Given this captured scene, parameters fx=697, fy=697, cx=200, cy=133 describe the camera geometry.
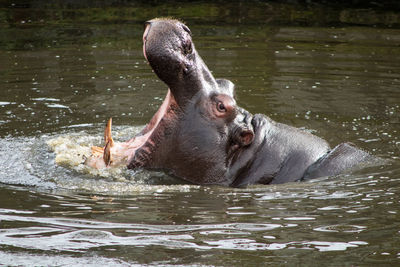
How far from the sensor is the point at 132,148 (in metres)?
6.14

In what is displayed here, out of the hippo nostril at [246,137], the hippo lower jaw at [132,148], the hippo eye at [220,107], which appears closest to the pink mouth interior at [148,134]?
the hippo lower jaw at [132,148]

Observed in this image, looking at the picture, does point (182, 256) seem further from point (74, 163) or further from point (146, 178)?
point (74, 163)

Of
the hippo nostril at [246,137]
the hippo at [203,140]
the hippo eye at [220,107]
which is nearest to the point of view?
the hippo at [203,140]

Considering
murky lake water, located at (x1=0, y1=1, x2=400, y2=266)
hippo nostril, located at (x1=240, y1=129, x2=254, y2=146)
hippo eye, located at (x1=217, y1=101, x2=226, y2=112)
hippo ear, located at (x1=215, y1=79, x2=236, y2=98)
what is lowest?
murky lake water, located at (x1=0, y1=1, x2=400, y2=266)

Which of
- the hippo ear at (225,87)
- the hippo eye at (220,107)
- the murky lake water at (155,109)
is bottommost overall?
the murky lake water at (155,109)

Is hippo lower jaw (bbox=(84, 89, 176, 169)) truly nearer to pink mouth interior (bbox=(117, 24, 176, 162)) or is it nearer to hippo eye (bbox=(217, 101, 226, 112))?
pink mouth interior (bbox=(117, 24, 176, 162))

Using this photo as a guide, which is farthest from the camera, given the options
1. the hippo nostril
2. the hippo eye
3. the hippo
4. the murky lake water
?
the hippo nostril

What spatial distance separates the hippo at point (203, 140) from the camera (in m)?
5.67

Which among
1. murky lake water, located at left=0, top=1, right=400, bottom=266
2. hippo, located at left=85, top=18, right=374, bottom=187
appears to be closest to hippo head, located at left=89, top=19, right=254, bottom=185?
hippo, located at left=85, top=18, right=374, bottom=187

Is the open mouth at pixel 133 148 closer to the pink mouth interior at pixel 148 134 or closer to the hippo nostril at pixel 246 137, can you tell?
the pink mouth interior at pixel 148 134

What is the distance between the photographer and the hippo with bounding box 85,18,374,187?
5.67 metres

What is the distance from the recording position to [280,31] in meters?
13.5

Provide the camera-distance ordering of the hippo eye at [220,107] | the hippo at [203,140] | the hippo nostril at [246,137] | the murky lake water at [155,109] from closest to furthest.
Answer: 1. the murky lake water at [155,109]
2. the hippo at [203,140]
3. the hippo eye at [220,107]
4. the hippo nostril at [246,137]

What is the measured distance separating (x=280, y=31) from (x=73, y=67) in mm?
Result: 4555
